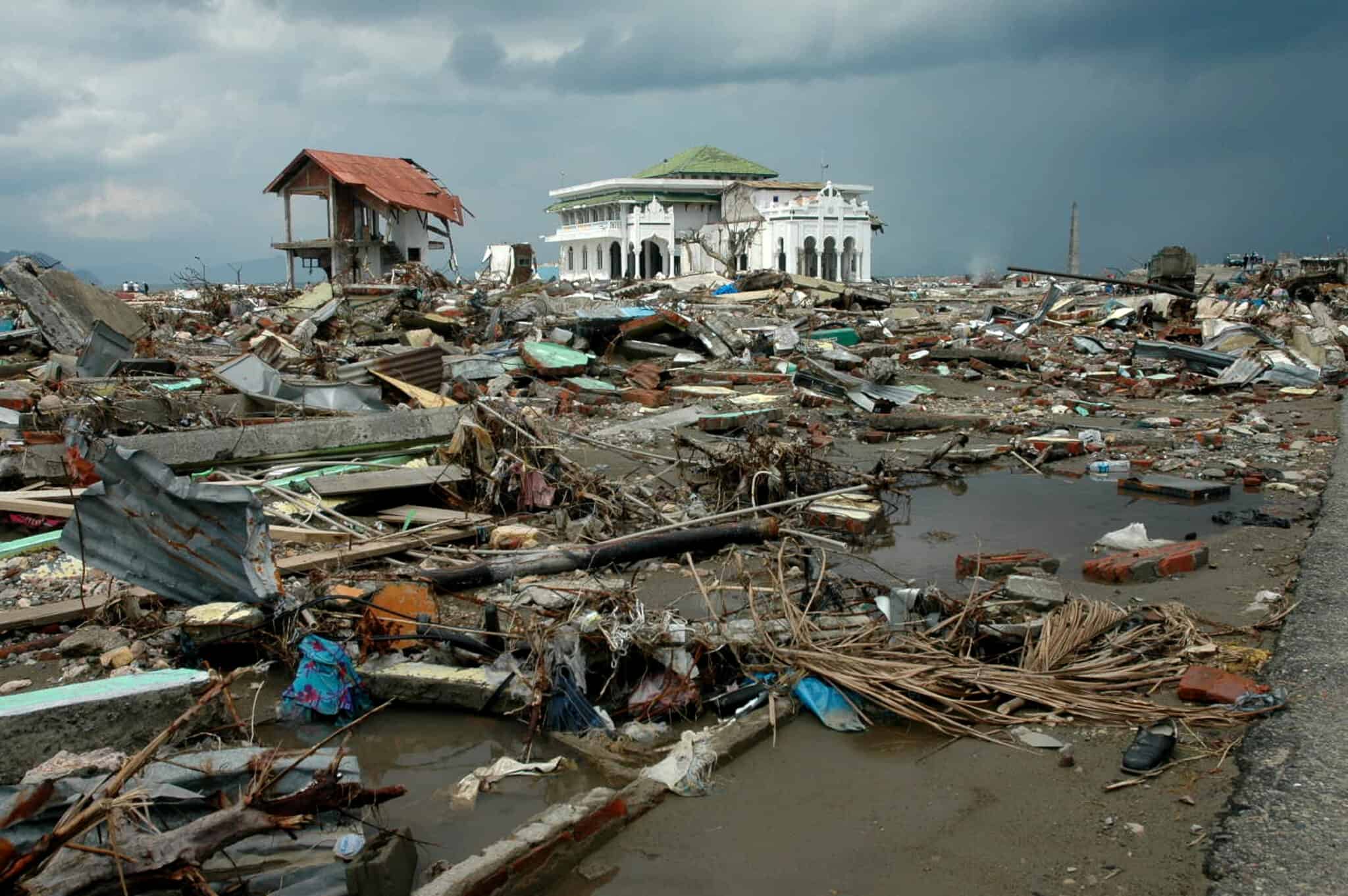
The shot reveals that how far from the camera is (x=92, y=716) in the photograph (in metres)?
3.37

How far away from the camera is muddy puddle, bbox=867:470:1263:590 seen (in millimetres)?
6371

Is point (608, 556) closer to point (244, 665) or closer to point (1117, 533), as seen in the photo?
point (244, 665)

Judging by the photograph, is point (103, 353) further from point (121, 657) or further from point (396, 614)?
point (396, 614)

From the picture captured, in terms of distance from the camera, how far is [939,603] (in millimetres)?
4707

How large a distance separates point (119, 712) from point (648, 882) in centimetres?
195

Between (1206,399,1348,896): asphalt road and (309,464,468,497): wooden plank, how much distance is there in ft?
17.0

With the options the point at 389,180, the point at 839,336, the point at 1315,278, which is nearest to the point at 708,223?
the point at 389,180

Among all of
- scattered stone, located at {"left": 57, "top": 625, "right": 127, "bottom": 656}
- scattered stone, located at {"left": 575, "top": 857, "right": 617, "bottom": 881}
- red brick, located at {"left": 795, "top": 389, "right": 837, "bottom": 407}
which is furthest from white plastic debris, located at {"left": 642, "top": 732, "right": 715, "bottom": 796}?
red brick, located at {"left": 795, "top": 389, "right": 837, "bottom": 407}

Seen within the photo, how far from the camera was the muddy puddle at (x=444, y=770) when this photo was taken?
3.29 m

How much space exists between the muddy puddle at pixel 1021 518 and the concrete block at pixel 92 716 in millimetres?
3962

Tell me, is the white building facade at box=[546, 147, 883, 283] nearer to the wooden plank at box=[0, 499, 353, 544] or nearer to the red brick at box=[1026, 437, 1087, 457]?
the red brick at box=[1026, 437, 1087, 457]

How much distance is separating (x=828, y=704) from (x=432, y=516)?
358 cm

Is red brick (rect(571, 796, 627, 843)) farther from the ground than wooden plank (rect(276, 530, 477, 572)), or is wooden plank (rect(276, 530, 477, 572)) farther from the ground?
wooden plank (rect(276, 530, 477, 572))

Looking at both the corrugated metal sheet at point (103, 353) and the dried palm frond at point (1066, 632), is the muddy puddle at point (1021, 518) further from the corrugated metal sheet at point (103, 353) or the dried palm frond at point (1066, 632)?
the corrugated metal sheet at point (103, 353)
